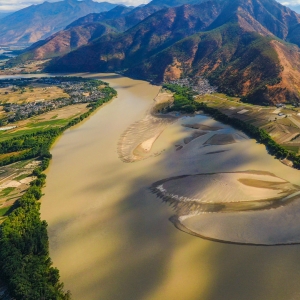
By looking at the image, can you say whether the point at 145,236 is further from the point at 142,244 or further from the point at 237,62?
the point at 237,62

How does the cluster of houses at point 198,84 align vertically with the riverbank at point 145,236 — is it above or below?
above

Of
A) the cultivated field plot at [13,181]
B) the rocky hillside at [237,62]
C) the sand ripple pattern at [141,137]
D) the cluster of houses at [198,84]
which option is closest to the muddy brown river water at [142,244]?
the sand ripple pattern at [141,137]

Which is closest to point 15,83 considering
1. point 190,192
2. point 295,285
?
point 190,192

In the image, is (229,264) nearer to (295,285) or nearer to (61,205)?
(295,285)

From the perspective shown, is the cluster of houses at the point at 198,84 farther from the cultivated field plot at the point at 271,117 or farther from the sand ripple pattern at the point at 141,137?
the sand ripple pattern at the point at 141,137

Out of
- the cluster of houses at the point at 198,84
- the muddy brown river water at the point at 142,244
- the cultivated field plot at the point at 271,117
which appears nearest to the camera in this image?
the muddy brown river water at the point at 142,244

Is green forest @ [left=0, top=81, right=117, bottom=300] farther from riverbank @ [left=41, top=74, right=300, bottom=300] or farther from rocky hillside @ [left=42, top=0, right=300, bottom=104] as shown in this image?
rocky hillside @ [left=42, top=0, right=300, bottom=104]
